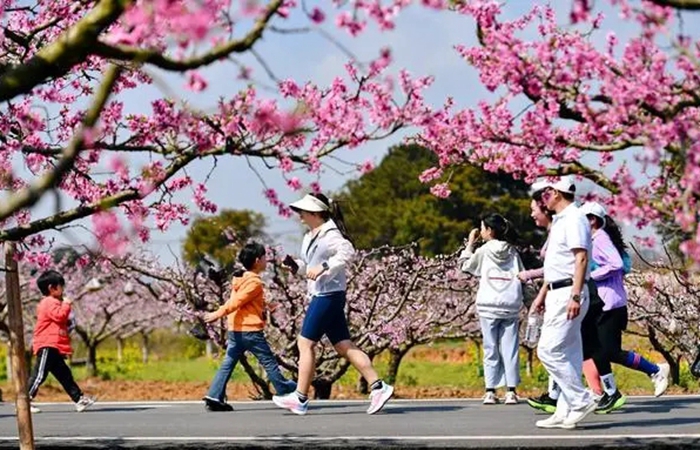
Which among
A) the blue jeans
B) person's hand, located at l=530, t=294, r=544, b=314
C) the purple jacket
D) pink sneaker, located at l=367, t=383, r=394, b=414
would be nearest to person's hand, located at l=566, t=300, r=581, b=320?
person's hand, located at l=530, t=294, r=544, b=314

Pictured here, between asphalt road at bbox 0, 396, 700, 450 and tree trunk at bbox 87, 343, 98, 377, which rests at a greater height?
tree trunk at bbox 87, 343, 98, 377

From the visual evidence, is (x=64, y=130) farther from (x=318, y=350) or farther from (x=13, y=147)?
(x=318, y=350)

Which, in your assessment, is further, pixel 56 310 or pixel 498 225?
pixel 56 310

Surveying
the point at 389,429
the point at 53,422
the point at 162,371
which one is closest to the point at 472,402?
the point at 389,429

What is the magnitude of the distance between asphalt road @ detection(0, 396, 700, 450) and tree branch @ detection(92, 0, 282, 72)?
3.62 meters

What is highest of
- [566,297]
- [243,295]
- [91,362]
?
[91,362]

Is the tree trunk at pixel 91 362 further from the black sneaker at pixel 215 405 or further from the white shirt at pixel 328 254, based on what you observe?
the white shirt at pixel 328 254

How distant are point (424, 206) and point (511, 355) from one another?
50.2m

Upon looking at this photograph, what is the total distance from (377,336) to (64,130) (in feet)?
22.9

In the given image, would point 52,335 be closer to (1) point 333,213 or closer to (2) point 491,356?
(1) point 333,213

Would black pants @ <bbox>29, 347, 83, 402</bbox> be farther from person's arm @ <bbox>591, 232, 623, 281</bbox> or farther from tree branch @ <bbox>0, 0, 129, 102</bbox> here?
tree branch @ <bbox>0, 0, 129, 102</bbox>

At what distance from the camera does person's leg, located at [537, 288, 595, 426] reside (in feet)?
30.4

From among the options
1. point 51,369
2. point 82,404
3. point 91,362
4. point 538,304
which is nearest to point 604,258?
point 538,304

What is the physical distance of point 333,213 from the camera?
449 inches
